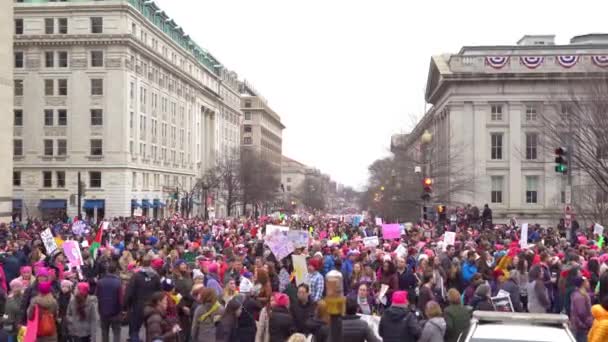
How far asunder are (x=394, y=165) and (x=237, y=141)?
83.4 metres

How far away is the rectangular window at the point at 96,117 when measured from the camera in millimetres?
74688

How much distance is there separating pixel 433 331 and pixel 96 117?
6833 cm

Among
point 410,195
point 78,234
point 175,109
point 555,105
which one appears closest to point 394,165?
point 410,195

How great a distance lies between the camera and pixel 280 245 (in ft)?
59.8

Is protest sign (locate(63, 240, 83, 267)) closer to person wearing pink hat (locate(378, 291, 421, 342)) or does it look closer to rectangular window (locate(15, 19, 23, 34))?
person wearing pink hat (locate(378, 291, 421, 342))

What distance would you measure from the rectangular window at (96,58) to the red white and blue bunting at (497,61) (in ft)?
114

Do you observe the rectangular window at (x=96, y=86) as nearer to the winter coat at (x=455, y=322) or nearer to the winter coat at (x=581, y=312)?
the winter coat at (x=581, y=312)

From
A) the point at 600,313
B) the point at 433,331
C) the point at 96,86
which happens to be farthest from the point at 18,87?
the point at 600,313

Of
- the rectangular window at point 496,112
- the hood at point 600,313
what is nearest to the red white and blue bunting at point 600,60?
the rectangular window at point 496,112

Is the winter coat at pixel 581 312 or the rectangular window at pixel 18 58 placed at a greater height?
the rectangular window at pixel 18 58

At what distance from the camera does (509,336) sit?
8156mm

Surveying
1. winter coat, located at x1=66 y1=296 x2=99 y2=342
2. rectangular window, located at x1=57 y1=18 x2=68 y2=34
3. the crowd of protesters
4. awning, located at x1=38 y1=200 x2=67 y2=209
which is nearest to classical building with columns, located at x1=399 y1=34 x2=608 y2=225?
awning, located at x1=38 y1=200 x2=67 y2=209

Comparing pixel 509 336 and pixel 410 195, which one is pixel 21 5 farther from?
pixel 509 336

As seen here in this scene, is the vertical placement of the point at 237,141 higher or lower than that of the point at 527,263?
higher
